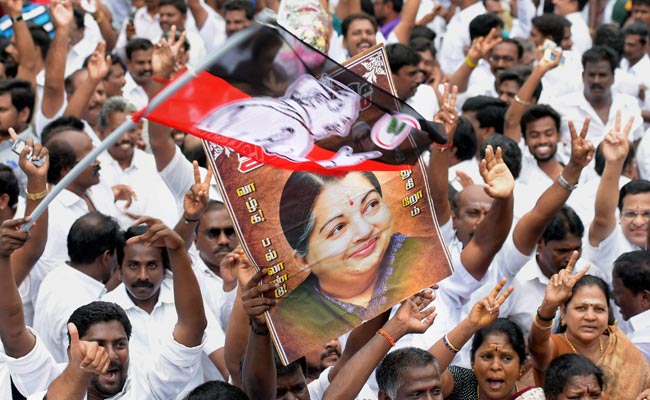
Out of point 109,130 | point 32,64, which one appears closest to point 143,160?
point 109,130

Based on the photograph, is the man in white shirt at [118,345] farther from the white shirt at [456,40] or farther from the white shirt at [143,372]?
the white shirt at [456,40]

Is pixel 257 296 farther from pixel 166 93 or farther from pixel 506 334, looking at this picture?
pixel 506 334

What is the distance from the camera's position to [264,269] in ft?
15.5

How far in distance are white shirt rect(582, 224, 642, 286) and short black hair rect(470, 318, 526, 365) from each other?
1.41m

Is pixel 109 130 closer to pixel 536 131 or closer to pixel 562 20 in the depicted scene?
pixel 536 131

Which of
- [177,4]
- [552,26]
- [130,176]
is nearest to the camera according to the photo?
[130,176]

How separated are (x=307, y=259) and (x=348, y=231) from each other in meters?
0.19

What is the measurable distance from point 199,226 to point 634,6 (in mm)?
6887

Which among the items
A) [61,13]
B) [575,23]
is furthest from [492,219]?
[575,23]

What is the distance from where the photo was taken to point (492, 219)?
5500mm

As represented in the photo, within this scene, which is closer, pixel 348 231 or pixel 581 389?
pixel 348 231

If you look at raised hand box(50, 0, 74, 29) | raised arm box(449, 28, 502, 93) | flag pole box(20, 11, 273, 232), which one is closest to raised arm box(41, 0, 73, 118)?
raised hand box(50, 0, 74, 29)

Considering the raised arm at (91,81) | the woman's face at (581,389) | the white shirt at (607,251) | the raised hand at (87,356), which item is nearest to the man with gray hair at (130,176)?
the raised arm at (91,81)

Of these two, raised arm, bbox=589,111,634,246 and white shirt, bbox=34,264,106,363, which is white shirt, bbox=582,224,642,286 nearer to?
raised arm, bbox=589,111,634,246
